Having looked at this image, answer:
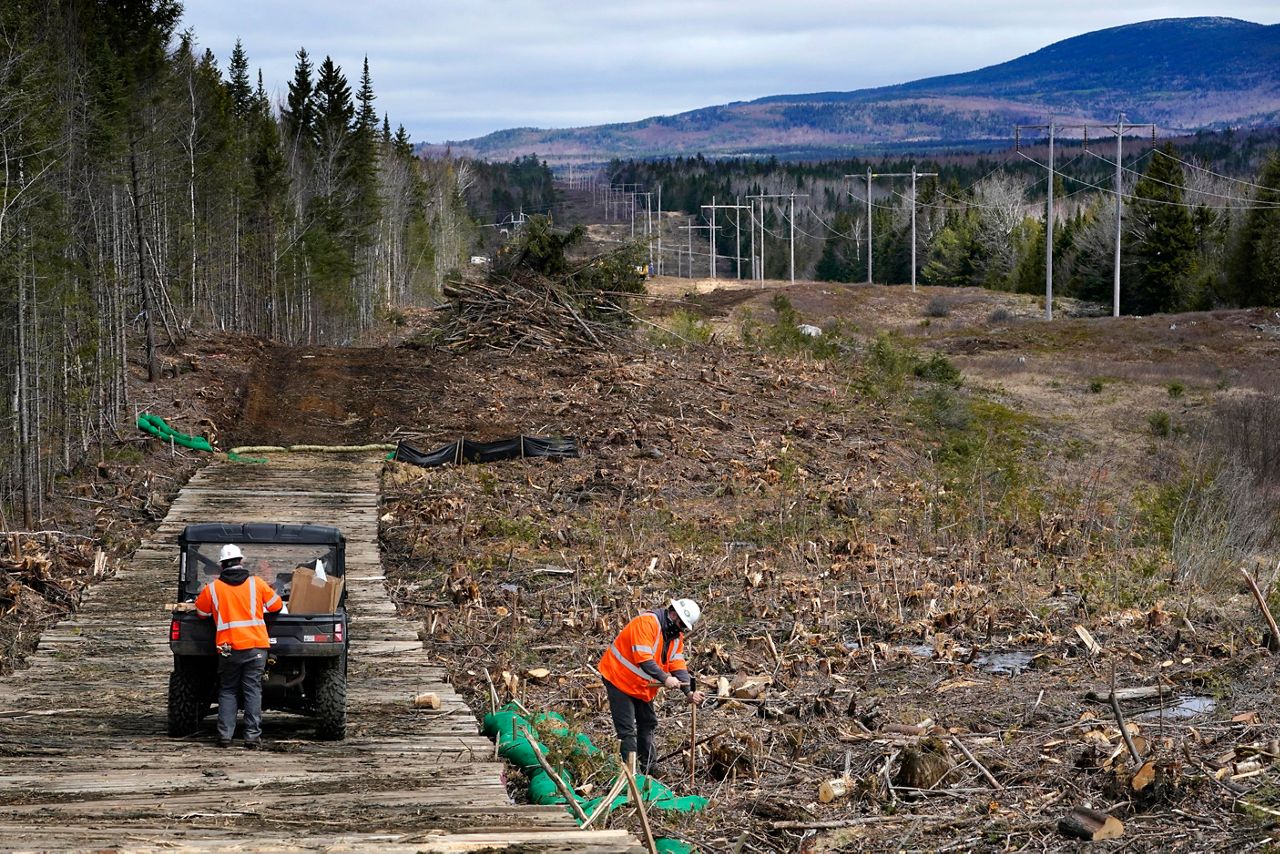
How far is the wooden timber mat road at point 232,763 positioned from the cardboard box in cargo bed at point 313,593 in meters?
1.14

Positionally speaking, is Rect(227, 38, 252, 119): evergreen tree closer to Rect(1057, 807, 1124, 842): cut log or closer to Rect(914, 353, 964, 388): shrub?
Rect(914, 353, 964, 388): shrub

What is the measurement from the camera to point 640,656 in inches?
485

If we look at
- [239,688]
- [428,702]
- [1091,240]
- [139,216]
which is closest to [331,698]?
[239,688]

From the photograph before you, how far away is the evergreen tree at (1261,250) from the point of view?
249 feet

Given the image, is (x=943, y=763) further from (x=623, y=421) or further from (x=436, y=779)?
(x=623, y=421)

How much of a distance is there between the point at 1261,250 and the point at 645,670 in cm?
7375

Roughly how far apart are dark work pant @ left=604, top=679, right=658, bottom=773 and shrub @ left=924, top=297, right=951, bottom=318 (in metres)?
73.9

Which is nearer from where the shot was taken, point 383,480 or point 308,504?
point 308,504

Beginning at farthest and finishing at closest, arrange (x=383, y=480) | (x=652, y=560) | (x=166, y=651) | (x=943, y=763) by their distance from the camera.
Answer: (x=383, y=480), (x=652, y=560), (x=166, y=651), (x=943, y=763)

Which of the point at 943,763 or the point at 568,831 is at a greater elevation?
the point at 568,831

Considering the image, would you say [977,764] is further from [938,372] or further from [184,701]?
[938,372]

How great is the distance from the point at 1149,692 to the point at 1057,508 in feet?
45.3

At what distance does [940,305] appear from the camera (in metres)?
86.2

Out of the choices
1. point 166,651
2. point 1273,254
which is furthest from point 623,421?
point 1273,254
